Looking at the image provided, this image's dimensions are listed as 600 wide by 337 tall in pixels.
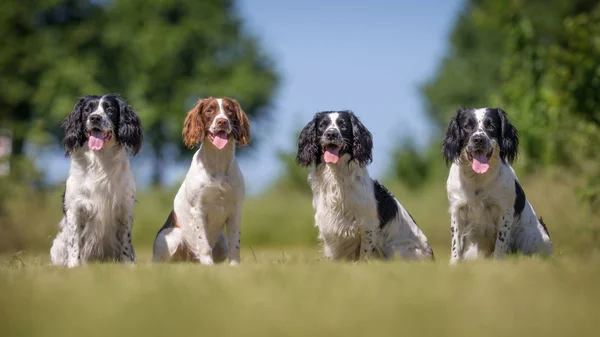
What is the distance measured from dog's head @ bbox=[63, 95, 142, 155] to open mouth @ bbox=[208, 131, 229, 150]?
0.75m

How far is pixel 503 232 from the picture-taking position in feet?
31.1

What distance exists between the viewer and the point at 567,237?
49.3ft

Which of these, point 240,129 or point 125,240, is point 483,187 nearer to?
point 240,129

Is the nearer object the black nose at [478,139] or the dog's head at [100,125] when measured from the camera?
the black nose at [478,139]

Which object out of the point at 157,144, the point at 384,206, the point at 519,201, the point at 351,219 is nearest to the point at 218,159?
the point at 351,219

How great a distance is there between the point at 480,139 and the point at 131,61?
3458cm

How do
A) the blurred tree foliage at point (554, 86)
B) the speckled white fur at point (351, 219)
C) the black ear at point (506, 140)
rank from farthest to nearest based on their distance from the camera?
the blurred tree foliage at point (554, 86), the speckled white fur at point (351, 219), the black ear at point (506, 140)

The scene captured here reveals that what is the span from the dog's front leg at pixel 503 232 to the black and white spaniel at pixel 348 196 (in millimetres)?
873

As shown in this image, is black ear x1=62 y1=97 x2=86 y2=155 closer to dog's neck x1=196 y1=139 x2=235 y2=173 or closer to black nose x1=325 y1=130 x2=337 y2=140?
dog's neck x1=196 y1=139 x2=235 y2=173

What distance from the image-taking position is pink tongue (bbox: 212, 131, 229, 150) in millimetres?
9484

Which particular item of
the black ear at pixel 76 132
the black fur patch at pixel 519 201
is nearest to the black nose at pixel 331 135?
the black fur patch at pixel 519 201

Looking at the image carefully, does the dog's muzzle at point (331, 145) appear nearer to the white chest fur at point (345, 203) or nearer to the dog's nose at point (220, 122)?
the white chest fur at point (345, 203)

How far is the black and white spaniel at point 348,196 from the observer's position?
31.8 feet

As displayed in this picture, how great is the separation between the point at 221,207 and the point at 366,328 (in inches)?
177
